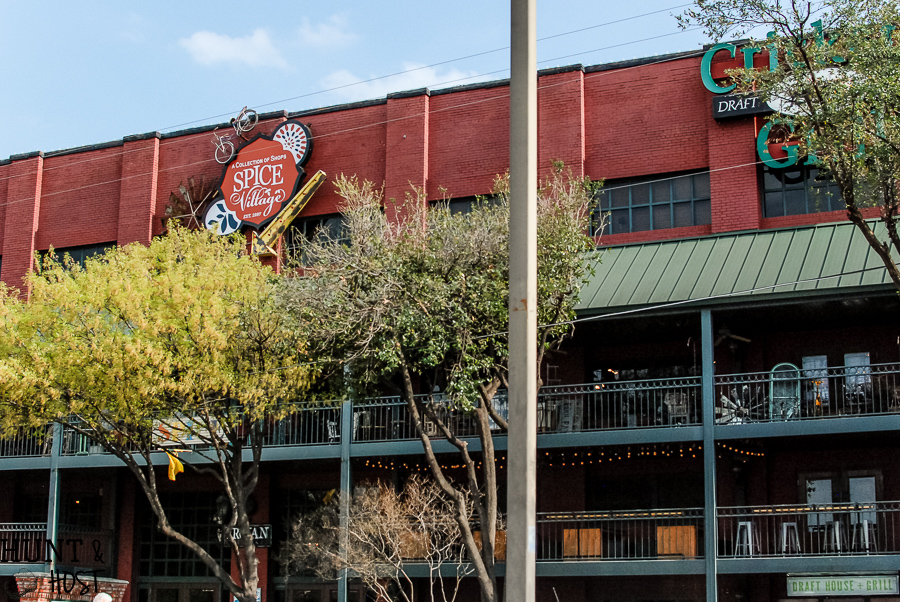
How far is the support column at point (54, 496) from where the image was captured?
2641 centimetres

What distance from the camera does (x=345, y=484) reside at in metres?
23.5

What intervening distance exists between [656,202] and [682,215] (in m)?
0.65

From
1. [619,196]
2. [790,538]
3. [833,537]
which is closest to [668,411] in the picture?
[790,538]

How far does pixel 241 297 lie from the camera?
818 inches

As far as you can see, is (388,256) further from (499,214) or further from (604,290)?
(604,290)

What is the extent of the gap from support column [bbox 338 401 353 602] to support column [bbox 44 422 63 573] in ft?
23.1

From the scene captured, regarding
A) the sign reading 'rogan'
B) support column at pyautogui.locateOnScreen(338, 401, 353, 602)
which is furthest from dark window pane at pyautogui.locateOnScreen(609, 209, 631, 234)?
the sign reading 'rogan'

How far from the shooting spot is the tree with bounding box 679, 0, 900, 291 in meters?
14.5

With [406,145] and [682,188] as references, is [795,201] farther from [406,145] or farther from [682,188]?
[406,145]

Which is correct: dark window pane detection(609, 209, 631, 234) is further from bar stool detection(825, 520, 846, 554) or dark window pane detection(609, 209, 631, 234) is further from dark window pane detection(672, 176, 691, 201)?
bar stool detection(825, 520, 846, 554)

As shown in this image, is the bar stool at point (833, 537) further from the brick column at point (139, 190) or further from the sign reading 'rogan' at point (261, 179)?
the brick column at point (139, 190)

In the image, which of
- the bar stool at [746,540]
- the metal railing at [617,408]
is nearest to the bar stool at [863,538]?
the bar stool at [746,540]

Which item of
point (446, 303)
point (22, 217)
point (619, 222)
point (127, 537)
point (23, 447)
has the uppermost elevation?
point (22, 217)

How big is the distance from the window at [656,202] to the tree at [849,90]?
871 centimetres
